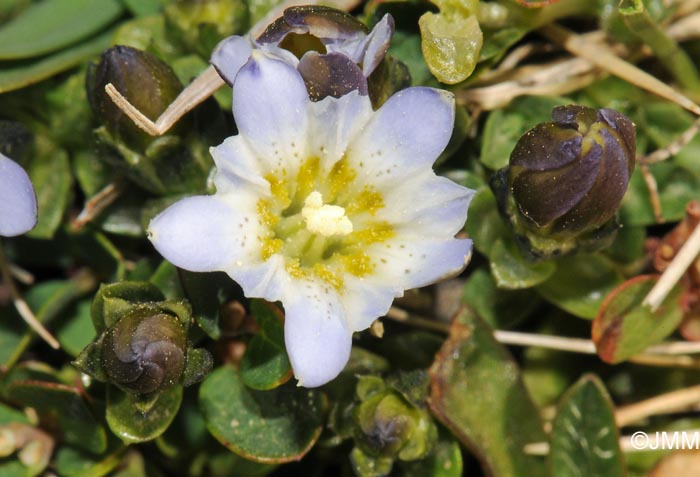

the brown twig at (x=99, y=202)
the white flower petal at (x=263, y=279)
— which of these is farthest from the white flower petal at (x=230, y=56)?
the brown twig at (x=99, y=202)

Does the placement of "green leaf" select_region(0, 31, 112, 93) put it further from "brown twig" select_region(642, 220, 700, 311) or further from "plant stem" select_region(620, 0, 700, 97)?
"brown twig" select_region(642, 220, 700, 311)

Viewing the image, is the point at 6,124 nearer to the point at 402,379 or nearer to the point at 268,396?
the point at 268,396

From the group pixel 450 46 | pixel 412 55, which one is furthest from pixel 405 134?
pixel 412 55

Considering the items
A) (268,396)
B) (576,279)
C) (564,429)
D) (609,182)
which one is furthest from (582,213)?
(268,396)

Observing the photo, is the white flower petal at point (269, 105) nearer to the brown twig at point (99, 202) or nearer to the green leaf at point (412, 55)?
the green leaf at point (412, 55)

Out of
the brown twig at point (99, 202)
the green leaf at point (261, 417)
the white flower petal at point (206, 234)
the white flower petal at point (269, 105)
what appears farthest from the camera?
the brown twig at point (99, 202)

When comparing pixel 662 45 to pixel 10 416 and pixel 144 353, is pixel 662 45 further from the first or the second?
pixel 10 416
